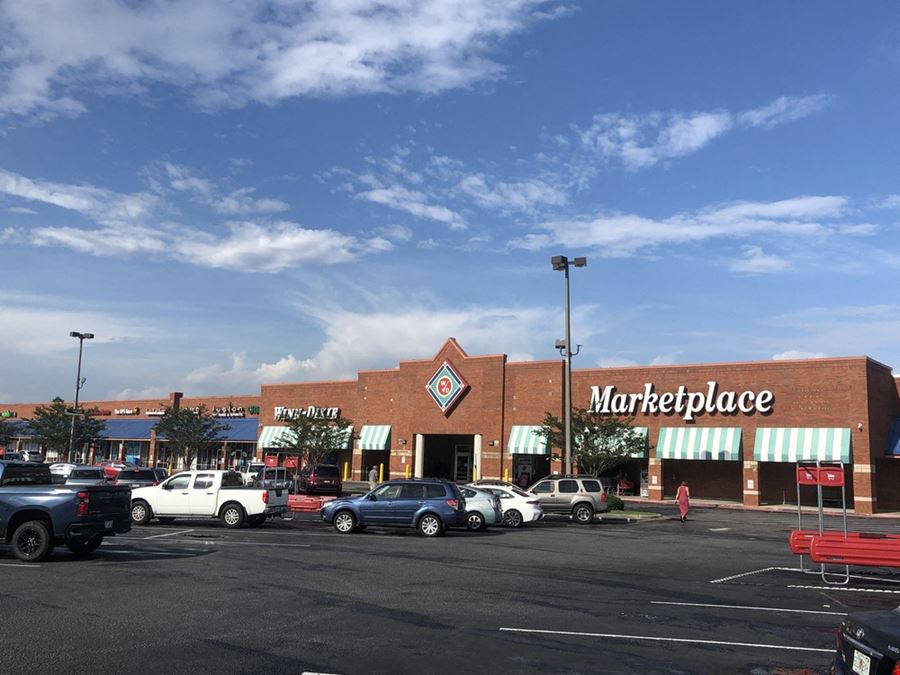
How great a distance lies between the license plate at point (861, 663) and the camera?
5.39 metres

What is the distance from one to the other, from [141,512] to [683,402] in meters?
30.5

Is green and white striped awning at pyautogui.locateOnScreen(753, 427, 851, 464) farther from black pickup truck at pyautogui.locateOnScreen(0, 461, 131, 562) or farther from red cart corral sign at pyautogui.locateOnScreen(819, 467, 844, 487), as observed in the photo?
black pickup truck at pyautogui.locateOnScreen(0, 461, 131, 562)

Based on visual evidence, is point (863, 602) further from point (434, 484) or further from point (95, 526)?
point (95, 526)

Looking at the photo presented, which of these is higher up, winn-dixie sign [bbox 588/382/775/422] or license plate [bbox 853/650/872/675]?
winn-dixie sign [bbox 588/382/775/422]

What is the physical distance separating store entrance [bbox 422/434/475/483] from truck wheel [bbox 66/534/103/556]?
37.7 meters

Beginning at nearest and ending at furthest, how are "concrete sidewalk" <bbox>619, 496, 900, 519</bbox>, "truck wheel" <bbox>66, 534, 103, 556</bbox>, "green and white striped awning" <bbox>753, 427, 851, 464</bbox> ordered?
"truck wheel" <bbox>66, 534, 103, 556</bbox> → "concrete sidewalk" <bbox>619, 496, 900, 519</bbox> → "green and white striped awning" <bbox>753, 427, 851, 464</bbox>

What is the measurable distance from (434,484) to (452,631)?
12.9 meters

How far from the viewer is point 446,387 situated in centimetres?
5203

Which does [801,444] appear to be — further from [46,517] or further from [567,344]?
[46,517]

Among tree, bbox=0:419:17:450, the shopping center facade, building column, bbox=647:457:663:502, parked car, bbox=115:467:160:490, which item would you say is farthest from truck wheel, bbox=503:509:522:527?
tree, bbox=0:419:17:450

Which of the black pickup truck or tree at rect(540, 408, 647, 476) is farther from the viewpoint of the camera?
tree at rect(540, 408, 647, 476)

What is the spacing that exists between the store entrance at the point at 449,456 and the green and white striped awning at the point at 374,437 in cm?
290

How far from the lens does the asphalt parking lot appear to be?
8016 mm

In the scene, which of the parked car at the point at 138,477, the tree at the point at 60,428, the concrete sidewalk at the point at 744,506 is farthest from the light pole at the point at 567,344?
the tree at the point at 60,428
